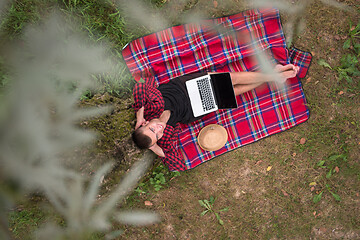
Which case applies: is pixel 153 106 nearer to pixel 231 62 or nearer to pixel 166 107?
pixel 166 107

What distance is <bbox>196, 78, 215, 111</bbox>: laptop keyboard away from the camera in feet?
9.83

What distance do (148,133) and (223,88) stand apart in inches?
45.2

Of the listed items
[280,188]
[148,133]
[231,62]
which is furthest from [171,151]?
[280,188]

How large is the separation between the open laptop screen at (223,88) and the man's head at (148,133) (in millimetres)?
865

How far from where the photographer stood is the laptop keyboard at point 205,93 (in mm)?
2996

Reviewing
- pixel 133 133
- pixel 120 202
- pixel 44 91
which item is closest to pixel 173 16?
pixel 133 133

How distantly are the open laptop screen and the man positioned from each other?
0.17 metres

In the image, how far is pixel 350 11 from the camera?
3.35 metres

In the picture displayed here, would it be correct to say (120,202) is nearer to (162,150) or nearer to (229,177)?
(162,150)

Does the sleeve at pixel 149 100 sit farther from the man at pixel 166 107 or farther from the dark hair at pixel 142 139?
the dark hair at pixel 142 139

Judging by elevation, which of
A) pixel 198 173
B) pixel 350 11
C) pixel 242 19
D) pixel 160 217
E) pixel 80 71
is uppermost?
pixel 80 71

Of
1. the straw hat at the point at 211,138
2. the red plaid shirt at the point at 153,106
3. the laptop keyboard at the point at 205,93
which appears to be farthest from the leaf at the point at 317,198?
the red plaid shirt at the point at 153,106

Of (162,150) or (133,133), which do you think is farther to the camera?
(162,150)

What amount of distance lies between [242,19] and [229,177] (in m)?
2.32
